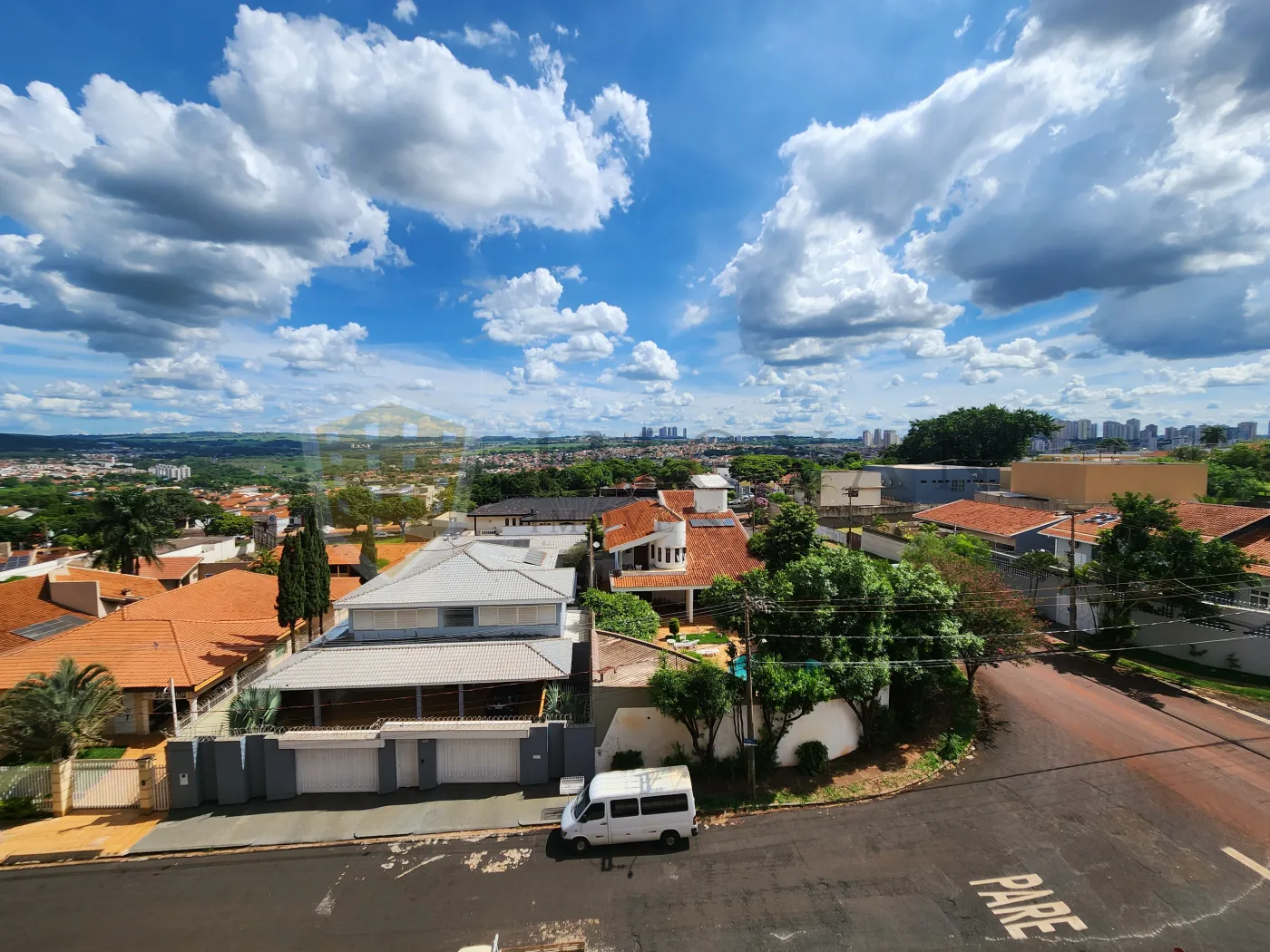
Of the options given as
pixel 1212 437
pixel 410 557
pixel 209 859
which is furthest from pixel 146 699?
pixel 1212 437

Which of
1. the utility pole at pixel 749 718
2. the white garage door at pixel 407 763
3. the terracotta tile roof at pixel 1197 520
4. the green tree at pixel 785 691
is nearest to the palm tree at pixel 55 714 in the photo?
the white garage door at pixel 407 763

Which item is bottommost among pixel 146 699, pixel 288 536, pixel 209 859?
pixel 209 859

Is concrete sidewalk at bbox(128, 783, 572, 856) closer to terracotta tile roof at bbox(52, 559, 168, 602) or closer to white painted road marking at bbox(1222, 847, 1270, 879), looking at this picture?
white painted road marking at bbox(1222, 847, 1270, 879)

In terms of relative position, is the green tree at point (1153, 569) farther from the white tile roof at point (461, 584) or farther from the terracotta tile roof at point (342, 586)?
the terracotta tile roof at point (342, 586)

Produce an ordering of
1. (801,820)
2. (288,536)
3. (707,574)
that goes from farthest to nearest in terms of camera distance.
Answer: (707,574)
(288,536)
(801,820)

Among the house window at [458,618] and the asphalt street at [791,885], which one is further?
the house window at [458,618]

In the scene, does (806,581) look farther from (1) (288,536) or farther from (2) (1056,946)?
(1) (288,536)

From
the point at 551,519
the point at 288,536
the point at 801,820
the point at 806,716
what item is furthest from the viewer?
the point at 551,519

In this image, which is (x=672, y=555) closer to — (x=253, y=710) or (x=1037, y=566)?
(x=1037, y=566)

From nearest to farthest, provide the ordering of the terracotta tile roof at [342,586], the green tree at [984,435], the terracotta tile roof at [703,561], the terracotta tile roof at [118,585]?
1. the terracotta tile roof at [118,585]
2. the terracotta tile roof at [703,561]
3. the terracotta tile roof at [342,586]
4. the green tree at [984,435]
